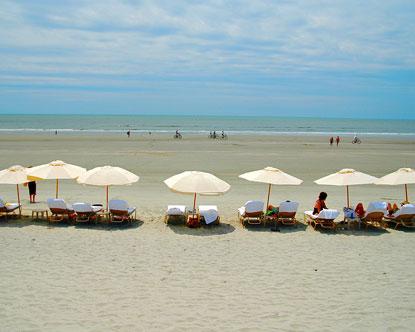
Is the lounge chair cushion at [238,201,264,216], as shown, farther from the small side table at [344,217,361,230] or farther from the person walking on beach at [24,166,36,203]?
the person walking on beach at [24,166,36,203]

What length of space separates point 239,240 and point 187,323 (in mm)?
4282

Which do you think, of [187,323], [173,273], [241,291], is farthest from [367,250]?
[187,323]

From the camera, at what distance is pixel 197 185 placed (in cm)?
1041

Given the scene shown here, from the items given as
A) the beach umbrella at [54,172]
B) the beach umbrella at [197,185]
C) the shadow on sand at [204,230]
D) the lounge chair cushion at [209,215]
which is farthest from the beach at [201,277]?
the beach umbrella at [54,172]

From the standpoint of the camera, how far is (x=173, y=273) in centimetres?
754

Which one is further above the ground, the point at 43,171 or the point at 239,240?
the point at 43,171

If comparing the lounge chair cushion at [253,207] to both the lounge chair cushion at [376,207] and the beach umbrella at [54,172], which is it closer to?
the lounge chair cushion at [376,207]

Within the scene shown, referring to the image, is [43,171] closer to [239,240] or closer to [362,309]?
[239,240]

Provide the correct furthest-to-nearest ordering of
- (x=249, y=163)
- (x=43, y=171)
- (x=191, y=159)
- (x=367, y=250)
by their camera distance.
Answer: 1. (x=191, y=159)
2. (x=249, y=163)
3. (x=43, y=171)
4. (x=367, y=250)

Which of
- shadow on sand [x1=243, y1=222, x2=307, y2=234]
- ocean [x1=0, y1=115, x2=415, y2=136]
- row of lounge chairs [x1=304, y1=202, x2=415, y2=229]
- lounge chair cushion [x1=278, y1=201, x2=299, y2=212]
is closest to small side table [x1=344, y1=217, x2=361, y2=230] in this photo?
row of lounge chairs [x1=304, y1=202, x2=415, y2=229]

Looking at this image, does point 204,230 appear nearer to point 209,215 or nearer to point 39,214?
point 209,215

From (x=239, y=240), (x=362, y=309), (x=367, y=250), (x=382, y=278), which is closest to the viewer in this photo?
(x=362, y=309)

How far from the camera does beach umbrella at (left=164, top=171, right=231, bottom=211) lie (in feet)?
33.8

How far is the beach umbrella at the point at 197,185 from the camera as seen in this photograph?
10.3 metres
